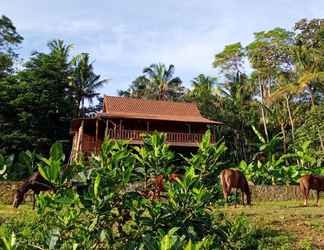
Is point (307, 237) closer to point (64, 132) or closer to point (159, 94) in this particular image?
point (64, 132)

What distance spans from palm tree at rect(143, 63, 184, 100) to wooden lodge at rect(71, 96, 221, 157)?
11.4 meters

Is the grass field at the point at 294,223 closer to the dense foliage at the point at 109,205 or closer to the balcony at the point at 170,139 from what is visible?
the dense foliage at the point at 109,205

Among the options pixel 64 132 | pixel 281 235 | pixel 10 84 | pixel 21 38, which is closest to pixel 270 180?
pixel 281 235

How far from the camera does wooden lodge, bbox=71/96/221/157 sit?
22.9 meters

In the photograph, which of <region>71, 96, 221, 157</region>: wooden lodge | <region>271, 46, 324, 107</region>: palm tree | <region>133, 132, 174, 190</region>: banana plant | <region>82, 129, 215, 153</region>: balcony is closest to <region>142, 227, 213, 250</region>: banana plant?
<region>133, 132, 174, 190</region>: banana plant

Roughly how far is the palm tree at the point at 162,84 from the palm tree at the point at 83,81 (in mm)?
5953

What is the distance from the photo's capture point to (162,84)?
128 ft

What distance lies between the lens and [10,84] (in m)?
28.2

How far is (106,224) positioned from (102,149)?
1.96 feet

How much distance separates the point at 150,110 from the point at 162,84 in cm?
1308

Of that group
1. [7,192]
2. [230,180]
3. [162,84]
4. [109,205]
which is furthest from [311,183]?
[162,84]

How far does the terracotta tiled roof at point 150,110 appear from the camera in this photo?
24.3 m

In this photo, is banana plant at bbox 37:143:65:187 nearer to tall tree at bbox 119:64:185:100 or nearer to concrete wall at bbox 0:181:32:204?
concrete wall at bbox 0:181:32:204

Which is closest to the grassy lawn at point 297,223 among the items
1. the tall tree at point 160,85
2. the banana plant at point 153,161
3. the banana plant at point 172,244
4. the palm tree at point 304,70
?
the banana plant at point 153,161
